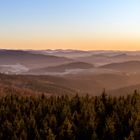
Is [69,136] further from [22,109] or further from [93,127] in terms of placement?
[22,109]

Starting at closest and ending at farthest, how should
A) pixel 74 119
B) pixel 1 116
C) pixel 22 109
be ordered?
pixel 74 119 < pixel 1 116 < pixel 22 109

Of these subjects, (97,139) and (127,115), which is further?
(127,115)

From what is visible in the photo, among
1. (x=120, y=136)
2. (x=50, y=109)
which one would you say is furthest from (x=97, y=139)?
(x=50, y=109)

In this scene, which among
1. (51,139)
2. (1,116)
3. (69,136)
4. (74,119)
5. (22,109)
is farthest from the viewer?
(22,109)

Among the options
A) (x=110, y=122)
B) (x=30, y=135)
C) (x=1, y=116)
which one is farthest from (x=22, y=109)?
(x=110, y=122)

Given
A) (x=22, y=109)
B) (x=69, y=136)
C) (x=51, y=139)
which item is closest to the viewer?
(x=51, y=139)

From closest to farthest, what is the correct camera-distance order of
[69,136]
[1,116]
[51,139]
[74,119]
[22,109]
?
[51,139] → [69,136] → [74,119] → [1,116] → [22,109]

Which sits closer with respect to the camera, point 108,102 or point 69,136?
point 69,136

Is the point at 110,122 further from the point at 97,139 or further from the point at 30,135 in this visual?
the point at 30,135
